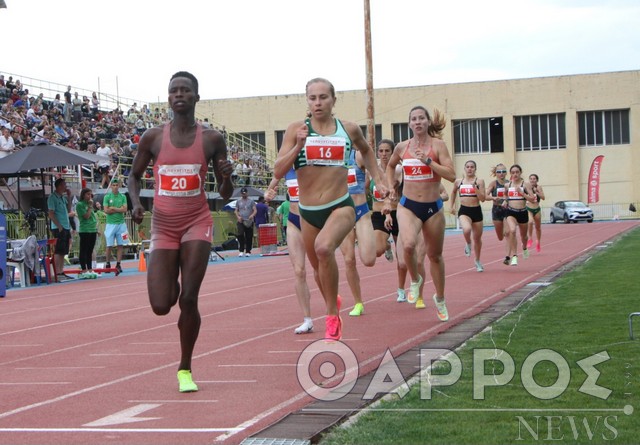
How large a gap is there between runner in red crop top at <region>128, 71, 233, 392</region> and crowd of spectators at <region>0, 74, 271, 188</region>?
19.2 meters

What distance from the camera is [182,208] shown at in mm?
7566

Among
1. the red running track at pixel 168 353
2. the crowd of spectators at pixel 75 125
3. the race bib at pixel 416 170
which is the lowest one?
the red running track at pixel 168 353

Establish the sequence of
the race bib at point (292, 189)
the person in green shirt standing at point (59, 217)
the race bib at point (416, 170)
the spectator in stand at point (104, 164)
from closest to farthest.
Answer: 1. the race bib at point (292, 189)
2. the race bib at point (416, 170)
3. the person in green shirt standing at point (59, 217)
4. the spectator in stand at point (104, 164)

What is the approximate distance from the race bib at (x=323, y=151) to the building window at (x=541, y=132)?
6812 cm

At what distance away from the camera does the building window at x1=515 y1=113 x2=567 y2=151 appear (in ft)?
247

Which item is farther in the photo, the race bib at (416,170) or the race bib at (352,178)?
the race bib at (352,178)

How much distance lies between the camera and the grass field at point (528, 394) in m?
5.45

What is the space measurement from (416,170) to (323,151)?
122 inches

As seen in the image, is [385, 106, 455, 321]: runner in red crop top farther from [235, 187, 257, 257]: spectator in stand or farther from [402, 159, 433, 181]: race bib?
[235, 187, 257, 257]: spectator in stand

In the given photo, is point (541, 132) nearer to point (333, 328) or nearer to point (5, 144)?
point (5, 144)

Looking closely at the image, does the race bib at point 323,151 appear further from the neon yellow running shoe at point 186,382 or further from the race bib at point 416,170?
the race bib at point 416,170

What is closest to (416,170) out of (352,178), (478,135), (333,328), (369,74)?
(352,178)

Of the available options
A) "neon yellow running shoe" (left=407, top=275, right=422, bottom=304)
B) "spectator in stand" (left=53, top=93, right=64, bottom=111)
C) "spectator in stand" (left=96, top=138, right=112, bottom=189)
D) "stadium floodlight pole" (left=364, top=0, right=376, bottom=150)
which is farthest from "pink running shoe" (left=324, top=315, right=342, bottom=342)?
"spectator in stand" (left=53, top=93, right=64, bottom=111)

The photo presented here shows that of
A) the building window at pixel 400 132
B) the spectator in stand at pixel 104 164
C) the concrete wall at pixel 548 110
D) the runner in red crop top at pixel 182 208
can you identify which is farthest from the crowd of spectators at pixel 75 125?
the building window at pixel 400 132
